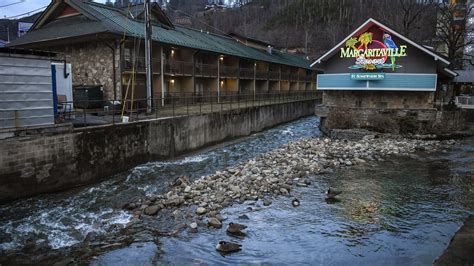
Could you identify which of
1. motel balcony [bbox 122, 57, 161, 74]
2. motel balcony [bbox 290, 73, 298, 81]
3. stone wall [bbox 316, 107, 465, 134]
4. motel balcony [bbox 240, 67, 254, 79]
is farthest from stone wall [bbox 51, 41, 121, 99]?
motel balcony [bbox 290, 73, 298, 81]

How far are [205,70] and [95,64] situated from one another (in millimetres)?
11706

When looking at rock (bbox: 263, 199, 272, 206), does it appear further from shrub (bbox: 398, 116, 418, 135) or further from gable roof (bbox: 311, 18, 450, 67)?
gable roof (bbox: 311, 18, 450, 67)

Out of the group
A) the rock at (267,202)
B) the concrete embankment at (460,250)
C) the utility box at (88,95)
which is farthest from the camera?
the utility box at (88,95)

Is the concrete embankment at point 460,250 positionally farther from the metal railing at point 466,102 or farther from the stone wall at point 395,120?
the metal railing at point 466,102

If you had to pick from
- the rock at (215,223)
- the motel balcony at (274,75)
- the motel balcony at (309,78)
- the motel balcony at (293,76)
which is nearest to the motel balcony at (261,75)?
the motel balcony at (274,75)

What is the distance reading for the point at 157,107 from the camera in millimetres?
20609

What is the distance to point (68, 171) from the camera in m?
13.3

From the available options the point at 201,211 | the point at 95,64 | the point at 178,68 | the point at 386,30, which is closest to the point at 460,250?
the point at 201,211

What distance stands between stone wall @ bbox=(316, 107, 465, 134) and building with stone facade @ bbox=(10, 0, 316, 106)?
1333cm

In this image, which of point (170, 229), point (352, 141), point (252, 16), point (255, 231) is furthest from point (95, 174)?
point (252, 16)

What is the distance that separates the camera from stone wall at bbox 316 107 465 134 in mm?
24031

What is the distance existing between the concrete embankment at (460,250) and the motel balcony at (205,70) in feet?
88.5

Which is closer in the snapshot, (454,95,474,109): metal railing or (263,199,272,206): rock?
(263,199,272,206): rock

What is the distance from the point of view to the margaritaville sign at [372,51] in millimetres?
24156
